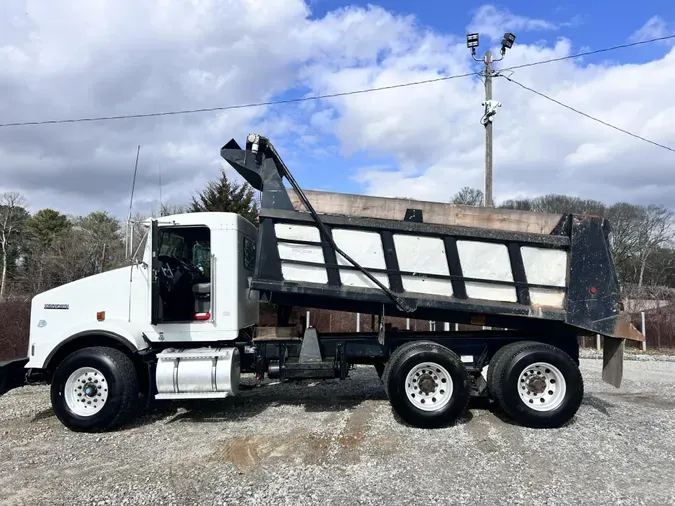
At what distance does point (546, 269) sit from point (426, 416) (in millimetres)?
2368

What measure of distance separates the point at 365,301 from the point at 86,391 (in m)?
3.59

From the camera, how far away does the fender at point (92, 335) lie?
244 inches

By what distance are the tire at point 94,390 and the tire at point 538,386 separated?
457 cm

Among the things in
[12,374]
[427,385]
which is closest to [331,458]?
[427,385]

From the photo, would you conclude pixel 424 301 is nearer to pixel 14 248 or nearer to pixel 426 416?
pixel 426 416

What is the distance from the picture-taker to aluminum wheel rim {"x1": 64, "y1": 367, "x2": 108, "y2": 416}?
609 cm

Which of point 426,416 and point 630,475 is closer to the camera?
point 630,475

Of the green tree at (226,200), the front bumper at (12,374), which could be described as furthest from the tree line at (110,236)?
the front bumper at (12,374)

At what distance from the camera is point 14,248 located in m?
44.1

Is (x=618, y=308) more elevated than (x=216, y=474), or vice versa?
(x=618, y=308)

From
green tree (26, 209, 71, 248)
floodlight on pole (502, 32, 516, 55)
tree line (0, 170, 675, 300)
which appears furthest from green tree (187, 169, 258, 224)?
green tree (26, 209, 71, 248)

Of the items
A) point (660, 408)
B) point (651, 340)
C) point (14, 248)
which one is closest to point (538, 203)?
point (651, 340)

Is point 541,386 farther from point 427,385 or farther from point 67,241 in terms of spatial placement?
point 67,241

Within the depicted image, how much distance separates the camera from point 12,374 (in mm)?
6445
